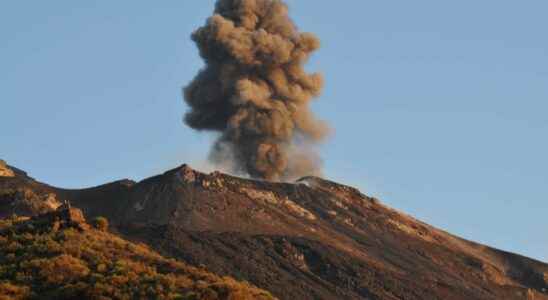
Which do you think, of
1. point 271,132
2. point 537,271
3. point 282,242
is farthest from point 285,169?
point 282,242

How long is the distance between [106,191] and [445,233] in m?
41.0

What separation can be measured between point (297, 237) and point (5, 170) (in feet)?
116

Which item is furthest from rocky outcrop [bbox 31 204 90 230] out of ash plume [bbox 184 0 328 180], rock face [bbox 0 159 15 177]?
ash plume [bbox 184 0 328 180]

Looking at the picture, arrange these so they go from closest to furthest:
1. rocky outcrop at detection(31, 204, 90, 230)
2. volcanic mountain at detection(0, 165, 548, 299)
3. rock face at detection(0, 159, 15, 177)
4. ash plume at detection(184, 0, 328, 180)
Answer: rocky outcrop at detection(31, 204, 90, 230), volcanic mountain at detection(0, 165, 548, 299), rock face at detection(0, 159, 15, 177), ash plume at detection(184, 0, 328, 180)

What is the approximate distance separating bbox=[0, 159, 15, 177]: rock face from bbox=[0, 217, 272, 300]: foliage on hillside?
62.4m

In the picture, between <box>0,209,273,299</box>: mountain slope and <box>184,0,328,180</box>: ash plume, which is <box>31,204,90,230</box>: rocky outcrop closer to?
<box>0,209,273,299</box>: mountain slope

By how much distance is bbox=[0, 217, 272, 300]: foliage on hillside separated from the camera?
4238 centimetres

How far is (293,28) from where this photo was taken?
145 meters

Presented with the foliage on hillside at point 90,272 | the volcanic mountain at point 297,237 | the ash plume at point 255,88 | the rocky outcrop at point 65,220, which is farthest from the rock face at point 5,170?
the foliage on hillside at point 90,272

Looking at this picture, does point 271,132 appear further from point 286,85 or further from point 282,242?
point 282,242

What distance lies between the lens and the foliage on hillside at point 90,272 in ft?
139

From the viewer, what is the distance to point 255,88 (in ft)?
451

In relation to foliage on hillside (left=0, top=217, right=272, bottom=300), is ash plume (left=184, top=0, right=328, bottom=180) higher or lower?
higher

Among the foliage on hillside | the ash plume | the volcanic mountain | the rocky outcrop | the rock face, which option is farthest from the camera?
the ash plume
